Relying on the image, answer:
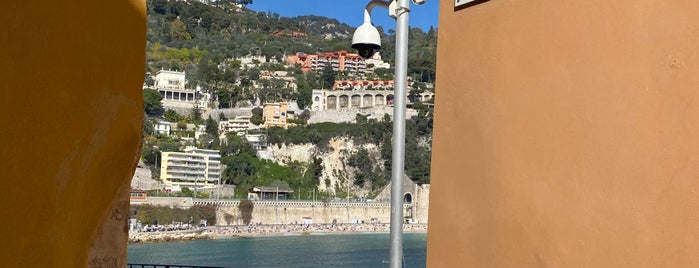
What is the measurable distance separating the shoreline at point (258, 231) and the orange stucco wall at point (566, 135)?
5783 centimetres

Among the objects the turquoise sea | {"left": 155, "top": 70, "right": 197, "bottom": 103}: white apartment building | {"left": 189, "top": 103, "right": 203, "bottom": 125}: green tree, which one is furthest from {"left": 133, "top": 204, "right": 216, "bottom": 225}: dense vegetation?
{"left": 155, "top": 70, "right": 197, "bottom": 103}: white apartment building

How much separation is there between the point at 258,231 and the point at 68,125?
67.1 meters

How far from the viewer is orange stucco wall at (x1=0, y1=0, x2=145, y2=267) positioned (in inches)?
101

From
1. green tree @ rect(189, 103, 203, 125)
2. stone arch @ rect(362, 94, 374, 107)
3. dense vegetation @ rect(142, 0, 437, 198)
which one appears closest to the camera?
dense vegetation @ rect(142, 0, 437, 198)

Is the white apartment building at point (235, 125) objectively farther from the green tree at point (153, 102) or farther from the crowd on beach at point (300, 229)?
the crowd on beach at point (300, 229)

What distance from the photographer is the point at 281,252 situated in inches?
2073

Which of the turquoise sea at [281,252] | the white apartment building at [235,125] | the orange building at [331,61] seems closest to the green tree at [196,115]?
the white apartment building at [235,125]

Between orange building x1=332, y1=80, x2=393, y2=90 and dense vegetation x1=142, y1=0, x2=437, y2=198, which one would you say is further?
orange building x1=332, y1=80, x2=393, y2=90

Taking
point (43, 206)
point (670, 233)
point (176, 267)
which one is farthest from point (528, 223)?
point (176, 267)

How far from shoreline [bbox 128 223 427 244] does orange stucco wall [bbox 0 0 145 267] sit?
57.4 meters

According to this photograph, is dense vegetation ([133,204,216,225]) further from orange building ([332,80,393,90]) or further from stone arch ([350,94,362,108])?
orange building ([332,80,393,90])

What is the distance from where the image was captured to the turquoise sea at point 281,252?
44.7m

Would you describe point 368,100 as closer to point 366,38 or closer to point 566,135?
point 366,38

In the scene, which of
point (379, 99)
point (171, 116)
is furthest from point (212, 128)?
point (379, 99)
